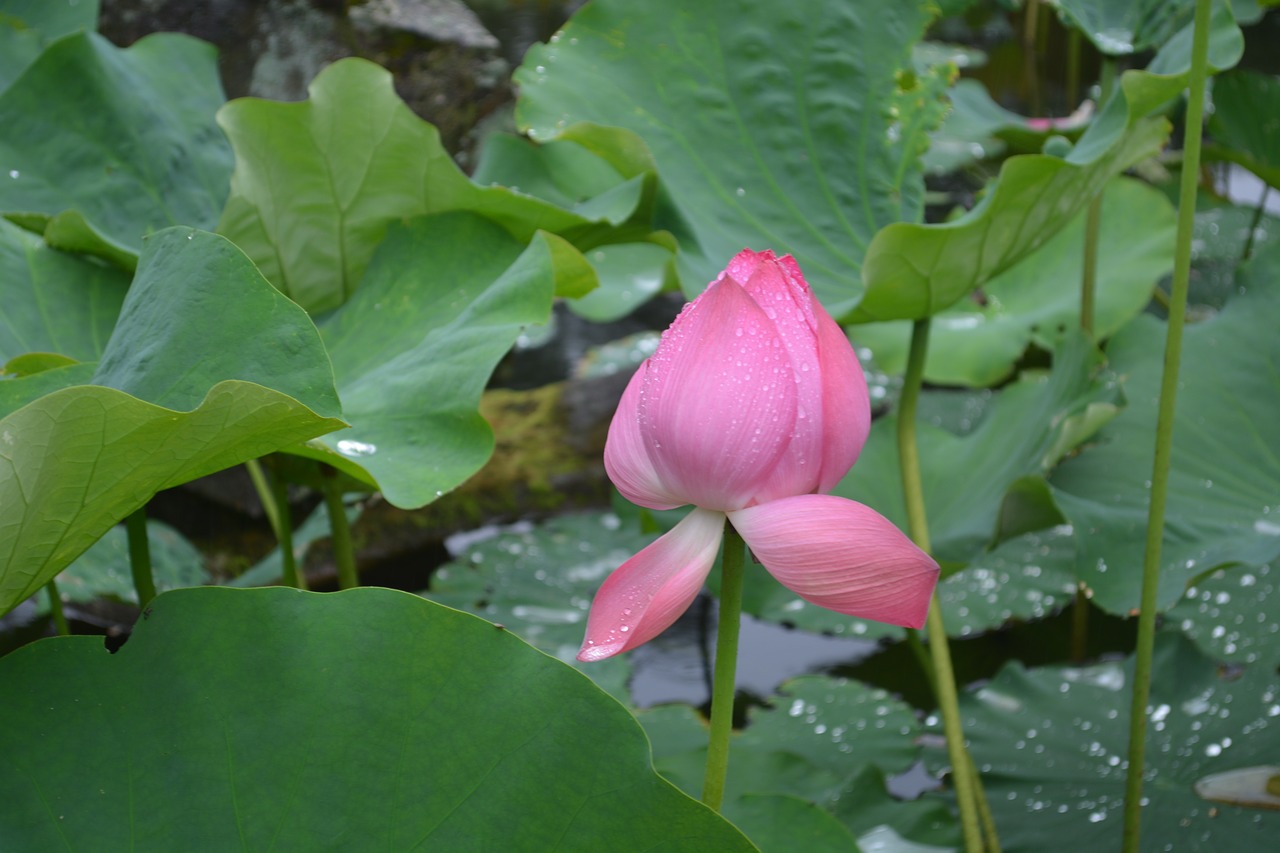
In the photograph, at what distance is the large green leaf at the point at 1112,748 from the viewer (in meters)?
1.01

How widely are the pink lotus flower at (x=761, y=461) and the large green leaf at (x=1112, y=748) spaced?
0.77m

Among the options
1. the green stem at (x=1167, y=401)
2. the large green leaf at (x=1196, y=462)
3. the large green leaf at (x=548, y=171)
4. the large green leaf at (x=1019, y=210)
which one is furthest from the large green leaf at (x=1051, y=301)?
the green stem at (x=1167, y=401)

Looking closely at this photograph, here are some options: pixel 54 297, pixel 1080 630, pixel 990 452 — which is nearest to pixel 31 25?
pixel 54 297

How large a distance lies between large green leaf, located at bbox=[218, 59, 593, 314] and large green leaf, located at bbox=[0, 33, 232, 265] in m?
0.18

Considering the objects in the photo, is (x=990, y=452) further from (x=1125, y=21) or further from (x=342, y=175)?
(x=342, y=175)

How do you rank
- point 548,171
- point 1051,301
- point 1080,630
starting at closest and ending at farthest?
point 548,171 < point 1080,630 < point 1051,301

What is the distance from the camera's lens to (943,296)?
98 centimetres

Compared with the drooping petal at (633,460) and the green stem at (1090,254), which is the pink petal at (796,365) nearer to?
the drooping petal at (633,460)

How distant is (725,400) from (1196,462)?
85 cm

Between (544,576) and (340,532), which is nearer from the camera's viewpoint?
(340,532)

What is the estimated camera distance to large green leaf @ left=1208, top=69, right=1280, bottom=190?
1708 millimetres

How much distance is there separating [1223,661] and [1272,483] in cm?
38

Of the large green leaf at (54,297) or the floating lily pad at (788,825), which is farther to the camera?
the large green leaf at (54,297)

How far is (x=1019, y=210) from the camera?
92 cm
